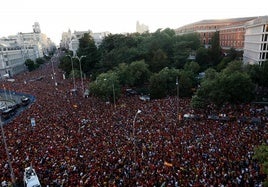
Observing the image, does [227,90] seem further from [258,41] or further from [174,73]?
[258,41]

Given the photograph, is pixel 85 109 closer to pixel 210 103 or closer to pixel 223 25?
pixel 210 103

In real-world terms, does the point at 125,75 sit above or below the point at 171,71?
below

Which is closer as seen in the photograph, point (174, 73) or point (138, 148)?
point (138, 148)

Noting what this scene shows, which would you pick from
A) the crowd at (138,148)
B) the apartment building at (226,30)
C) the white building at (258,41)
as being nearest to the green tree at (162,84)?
the crowd at (138,148)

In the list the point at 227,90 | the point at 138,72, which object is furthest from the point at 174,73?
the point at 227,90

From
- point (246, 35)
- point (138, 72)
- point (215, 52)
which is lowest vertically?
point (138, 72)

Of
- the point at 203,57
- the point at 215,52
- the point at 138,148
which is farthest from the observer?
the point at 203,57

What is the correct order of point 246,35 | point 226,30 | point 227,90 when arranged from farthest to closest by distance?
point 226,30 < point 246,35 < point 227,90
